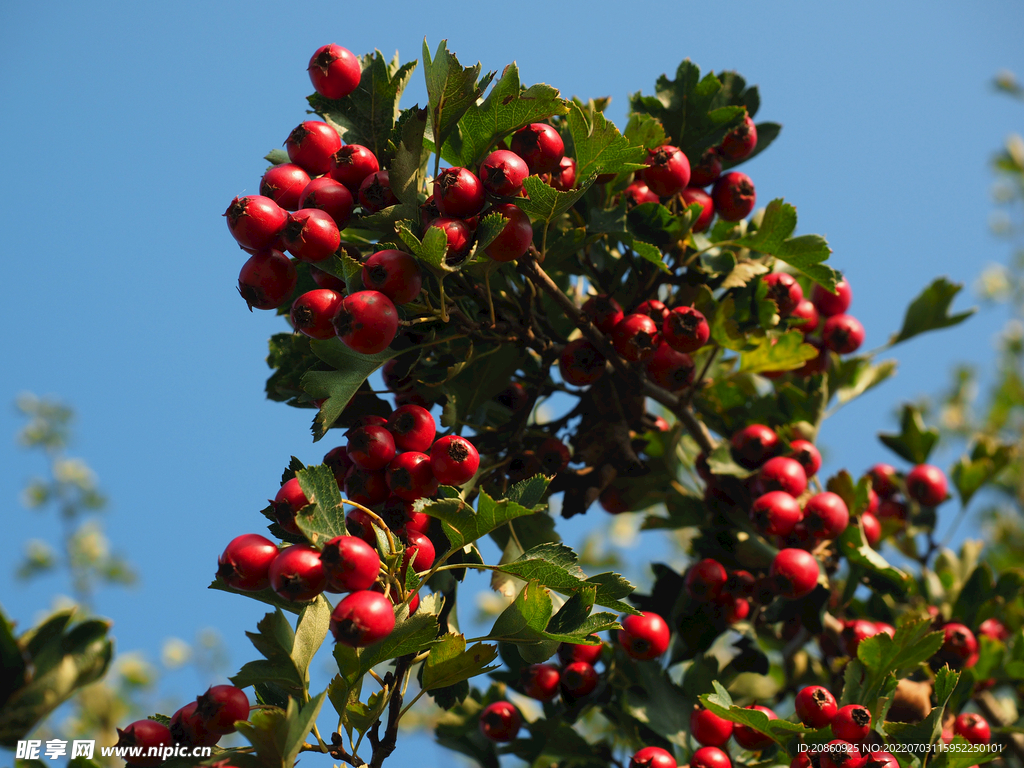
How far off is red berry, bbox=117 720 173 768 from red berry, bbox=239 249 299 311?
40.2 inches

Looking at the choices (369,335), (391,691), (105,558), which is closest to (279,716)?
(391,691)

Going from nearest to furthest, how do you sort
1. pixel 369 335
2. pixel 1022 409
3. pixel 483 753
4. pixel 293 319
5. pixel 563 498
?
1. pixel 369 335
2. pixel 293 319
3. pixel 563 498
4. pixel 483 753
5. pixel 1022 409

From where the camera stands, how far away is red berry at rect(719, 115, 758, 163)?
2.72m

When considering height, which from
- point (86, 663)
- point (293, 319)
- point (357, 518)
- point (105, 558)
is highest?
point (105, 558)

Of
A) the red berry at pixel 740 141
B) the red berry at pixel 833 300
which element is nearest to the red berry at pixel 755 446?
the red berry at pixel 833 300

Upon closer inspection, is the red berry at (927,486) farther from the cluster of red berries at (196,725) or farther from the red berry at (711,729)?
the cluster of red berries at (196,725)

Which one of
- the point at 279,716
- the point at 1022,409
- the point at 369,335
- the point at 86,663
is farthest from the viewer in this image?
the point at 1022,409

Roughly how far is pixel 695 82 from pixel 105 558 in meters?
6.08

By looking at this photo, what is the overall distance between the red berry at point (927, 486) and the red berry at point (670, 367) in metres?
1.65

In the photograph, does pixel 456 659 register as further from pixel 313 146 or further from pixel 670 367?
pixel 313 146

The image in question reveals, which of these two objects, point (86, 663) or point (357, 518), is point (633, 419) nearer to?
point (357, 518)

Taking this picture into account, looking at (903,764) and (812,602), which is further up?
(812,602)

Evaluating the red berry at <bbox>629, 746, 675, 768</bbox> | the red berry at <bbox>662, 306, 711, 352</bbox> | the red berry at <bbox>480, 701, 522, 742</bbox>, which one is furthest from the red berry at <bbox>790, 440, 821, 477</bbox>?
the red berry at <bbox>480, 701, 522, 742</bbox>

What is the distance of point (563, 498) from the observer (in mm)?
2643
